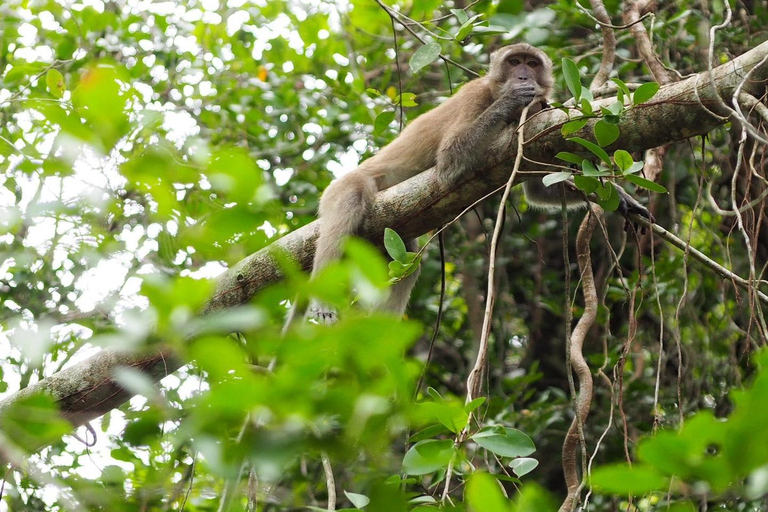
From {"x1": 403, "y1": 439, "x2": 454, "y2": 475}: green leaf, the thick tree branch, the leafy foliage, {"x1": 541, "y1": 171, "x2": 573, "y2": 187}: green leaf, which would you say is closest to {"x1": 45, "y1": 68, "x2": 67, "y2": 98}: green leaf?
the leafy foliage

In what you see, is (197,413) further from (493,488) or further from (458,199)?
(458,199)

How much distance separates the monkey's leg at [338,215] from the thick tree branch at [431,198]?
0.35 feet

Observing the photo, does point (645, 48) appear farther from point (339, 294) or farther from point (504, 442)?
point (339, 294)

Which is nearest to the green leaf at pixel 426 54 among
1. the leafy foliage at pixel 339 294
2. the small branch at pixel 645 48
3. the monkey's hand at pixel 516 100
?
the leafy foliage at pixel 339 294

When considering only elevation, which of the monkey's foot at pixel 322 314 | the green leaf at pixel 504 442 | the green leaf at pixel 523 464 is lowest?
the monkey's foot at pixel 322 314

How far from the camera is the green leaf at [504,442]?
2.04m

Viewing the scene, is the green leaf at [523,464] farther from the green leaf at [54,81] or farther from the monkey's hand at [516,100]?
the green leaf at [54,81]

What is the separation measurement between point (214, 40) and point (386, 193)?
3465 millimetres

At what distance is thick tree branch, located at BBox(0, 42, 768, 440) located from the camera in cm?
339

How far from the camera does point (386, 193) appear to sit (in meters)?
4.58

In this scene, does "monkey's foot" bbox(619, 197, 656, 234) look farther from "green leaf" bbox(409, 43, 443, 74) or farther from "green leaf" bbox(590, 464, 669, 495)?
"green leaf" bbox(590, 464, 669, 495)

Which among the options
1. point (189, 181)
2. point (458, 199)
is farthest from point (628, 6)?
point (189, 181)

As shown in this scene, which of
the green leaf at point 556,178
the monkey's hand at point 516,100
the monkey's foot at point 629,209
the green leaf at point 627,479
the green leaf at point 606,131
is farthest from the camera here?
the monkey's hand at point 516,100

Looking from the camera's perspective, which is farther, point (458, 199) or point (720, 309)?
point (720, 309)
